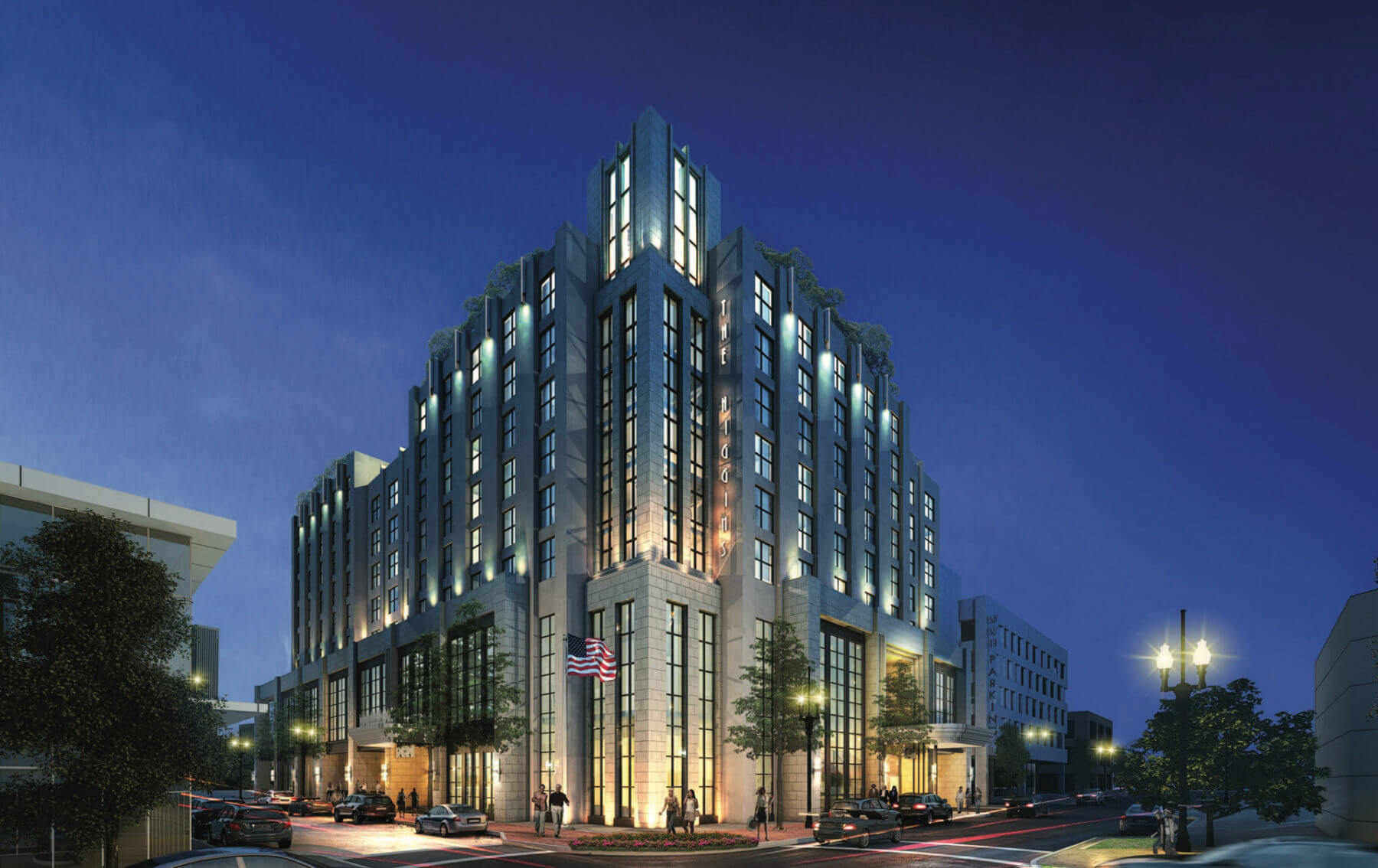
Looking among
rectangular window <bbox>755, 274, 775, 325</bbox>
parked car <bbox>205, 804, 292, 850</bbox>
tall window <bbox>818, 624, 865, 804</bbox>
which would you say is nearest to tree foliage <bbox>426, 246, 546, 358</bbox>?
rectangular window <bbox>755, 274, 775, 325</bbox>

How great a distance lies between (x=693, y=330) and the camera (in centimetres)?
5862

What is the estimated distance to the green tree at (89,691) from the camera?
19.6 metres

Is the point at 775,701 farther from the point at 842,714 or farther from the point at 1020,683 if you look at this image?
the point at 1020,683

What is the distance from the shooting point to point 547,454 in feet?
191

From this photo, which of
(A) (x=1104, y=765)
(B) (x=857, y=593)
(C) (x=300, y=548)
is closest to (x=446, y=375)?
(B) (x=857, y=593)

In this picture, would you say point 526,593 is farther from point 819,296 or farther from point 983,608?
point 983,608

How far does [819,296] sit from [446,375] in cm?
2898

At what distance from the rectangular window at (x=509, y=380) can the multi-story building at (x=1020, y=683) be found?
56.2m

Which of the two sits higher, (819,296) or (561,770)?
(819,296)

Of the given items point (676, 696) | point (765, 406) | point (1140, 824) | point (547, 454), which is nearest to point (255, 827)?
point (676, 696)

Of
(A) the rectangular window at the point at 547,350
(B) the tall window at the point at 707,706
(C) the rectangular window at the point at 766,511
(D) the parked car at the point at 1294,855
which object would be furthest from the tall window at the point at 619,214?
(D) the parked car at the point at 1294,855

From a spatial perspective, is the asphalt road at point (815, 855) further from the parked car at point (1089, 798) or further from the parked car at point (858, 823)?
the parked car at point (1089, 798)

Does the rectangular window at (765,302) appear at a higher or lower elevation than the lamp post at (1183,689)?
higher

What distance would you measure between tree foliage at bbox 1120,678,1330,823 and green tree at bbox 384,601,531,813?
31040 millimetres
